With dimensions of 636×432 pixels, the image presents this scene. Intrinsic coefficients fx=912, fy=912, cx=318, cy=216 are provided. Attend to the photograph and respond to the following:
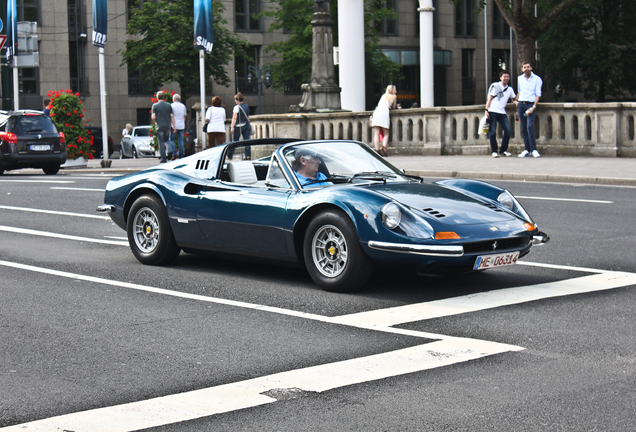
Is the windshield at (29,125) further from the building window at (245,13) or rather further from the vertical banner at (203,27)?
the building window at (245,13)

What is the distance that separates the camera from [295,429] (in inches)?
159

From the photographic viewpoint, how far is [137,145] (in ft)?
134

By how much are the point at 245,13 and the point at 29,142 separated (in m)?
39.6

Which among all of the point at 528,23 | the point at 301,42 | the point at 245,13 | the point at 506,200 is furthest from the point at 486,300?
the point at 245,13

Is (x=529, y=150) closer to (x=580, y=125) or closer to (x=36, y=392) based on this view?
(x=580, y=125)

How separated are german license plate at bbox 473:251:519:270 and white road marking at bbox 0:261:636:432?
25 centimetres

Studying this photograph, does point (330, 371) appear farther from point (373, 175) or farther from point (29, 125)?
point (29, 125)

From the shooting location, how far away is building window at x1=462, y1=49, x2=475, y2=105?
6894 centimetres

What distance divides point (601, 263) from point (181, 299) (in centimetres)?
392

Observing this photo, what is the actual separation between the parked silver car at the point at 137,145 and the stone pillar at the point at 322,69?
1439cm

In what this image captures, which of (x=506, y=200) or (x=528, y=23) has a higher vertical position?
(x=528, y=23)

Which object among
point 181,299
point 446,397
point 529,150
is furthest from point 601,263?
point 529,150

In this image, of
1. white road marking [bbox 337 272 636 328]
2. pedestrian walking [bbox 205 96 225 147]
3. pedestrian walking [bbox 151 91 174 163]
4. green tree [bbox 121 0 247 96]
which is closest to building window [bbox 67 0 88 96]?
green tree [bbox 121 0 247 96]

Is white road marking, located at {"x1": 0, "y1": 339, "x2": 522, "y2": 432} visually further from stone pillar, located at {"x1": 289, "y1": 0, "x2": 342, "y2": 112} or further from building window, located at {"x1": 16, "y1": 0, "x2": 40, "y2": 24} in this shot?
building window, located at {"x1": 16, "y1": 0, "x2": 40, "y2": 24}
